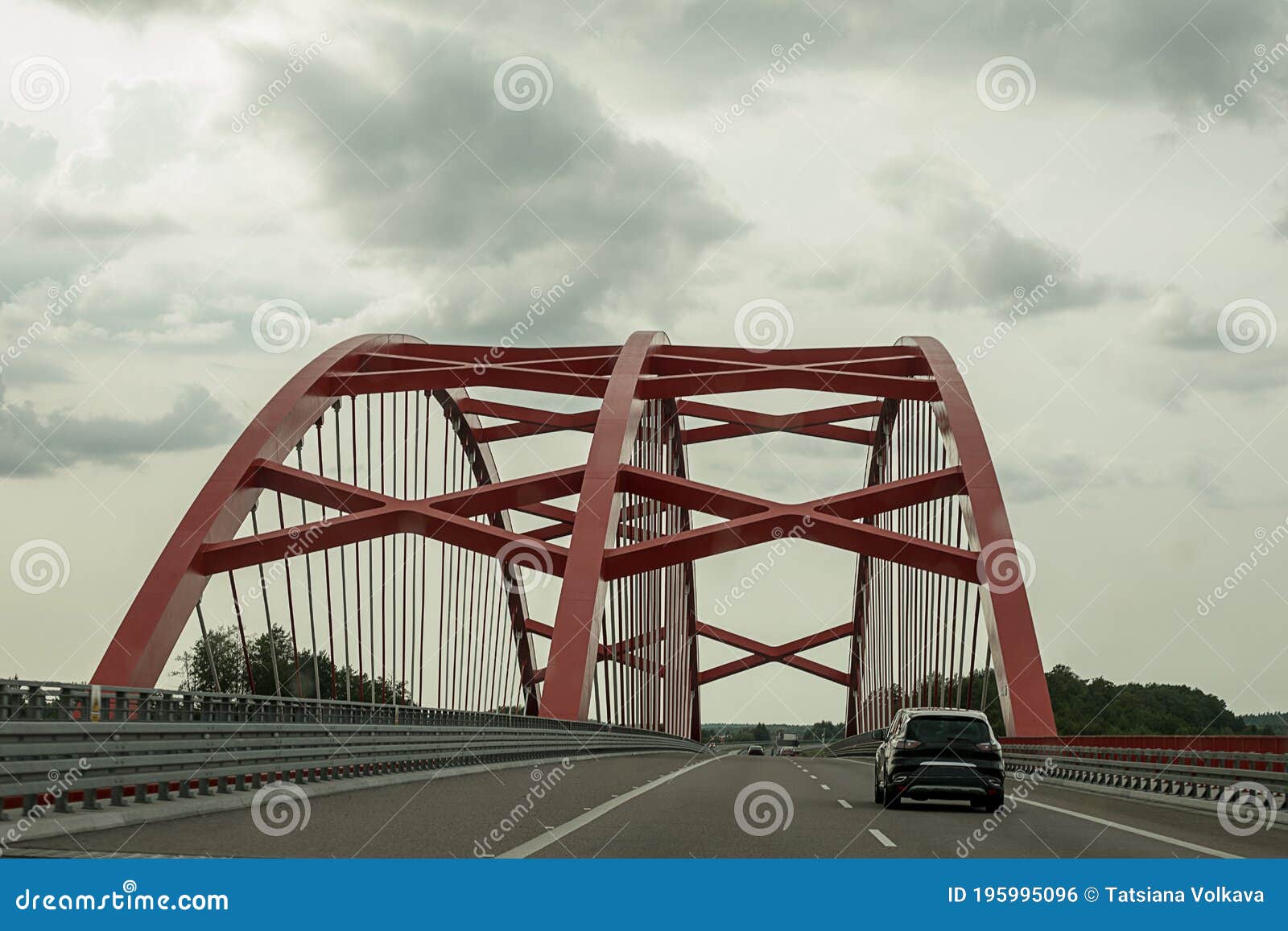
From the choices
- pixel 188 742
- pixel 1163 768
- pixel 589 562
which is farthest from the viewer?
pixel 589 562

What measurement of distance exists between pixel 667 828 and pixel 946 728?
5622 millimetres

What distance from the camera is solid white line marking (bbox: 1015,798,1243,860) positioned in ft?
37.0

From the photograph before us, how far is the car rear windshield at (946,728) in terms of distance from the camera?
17.0m

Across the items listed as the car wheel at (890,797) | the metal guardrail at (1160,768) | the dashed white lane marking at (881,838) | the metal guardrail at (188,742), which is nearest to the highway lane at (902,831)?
the dashed white lane marking at (881,838)

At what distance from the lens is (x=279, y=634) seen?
346 feet

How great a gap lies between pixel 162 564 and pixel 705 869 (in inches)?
1003

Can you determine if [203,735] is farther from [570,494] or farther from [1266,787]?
[570,494]

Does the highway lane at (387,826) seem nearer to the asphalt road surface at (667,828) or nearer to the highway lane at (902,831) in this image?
the asphalt road surface at (667,828)

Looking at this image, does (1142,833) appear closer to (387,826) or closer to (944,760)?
(944,760)

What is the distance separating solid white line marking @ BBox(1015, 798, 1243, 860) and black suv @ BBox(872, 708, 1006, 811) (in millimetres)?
834

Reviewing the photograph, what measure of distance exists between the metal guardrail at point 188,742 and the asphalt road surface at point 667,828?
573 mm

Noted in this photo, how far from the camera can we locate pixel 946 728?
17.2 meters

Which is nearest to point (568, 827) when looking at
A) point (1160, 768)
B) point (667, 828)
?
point (667, 828)

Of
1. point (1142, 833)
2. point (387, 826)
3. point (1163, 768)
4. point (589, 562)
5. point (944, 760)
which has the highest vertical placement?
point (589, 562)
